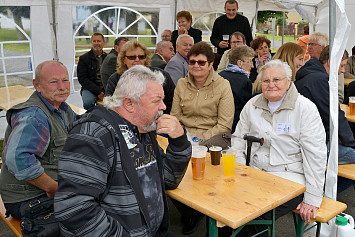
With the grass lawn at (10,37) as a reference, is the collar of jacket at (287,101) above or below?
below

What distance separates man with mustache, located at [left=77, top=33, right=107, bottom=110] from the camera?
6180mm

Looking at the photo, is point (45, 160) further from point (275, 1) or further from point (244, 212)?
point (275, 1)

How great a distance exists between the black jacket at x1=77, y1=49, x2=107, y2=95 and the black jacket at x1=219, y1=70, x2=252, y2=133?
2982mm

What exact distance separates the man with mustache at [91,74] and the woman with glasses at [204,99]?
2.88 metres

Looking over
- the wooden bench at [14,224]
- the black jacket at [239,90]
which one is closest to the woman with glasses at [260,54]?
the black jacket at [239,90]

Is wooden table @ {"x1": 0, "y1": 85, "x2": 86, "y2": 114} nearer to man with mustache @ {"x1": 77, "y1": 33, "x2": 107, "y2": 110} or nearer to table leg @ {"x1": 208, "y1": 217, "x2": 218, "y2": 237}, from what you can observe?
man with mustache @ {"x1": 77, "y1": 33, "x2": 107, "y2": 110}

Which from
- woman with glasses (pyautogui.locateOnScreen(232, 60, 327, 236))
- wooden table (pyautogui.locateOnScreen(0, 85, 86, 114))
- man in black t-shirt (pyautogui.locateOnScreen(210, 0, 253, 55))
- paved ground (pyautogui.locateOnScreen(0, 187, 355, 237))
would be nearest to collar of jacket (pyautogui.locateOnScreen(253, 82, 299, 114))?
woman with glasses (pyautogui.locateOnScreen(232, 60, 327, 236))

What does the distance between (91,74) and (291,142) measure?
445 centimetres

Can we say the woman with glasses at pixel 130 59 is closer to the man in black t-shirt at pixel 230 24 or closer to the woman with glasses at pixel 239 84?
the woman with glasses at pixel 239 84

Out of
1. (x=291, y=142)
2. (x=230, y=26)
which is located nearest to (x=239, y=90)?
(x=291, y=142)

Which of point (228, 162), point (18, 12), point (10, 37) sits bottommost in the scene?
point (228, 162)

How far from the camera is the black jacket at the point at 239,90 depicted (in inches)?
152

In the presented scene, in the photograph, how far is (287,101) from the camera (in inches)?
106

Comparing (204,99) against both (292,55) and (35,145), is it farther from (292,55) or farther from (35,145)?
(35,145)
